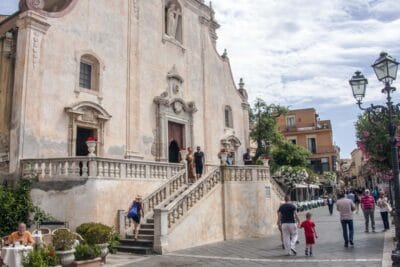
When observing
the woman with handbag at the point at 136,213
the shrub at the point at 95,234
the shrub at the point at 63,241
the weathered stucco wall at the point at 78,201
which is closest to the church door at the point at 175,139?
the woman with handbag at the point at 136,213

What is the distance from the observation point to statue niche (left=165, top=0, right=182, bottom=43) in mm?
22203

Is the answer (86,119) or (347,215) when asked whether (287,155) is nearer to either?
(86,119)

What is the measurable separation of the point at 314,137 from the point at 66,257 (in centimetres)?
5002

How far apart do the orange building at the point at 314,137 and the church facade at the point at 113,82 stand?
1244 inches

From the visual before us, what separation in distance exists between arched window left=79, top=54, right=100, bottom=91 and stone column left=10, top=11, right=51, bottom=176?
215 cm

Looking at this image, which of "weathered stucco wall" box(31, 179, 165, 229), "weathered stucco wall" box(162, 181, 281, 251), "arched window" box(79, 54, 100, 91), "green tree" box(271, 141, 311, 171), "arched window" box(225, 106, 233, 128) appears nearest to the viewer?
"weathered stucco wall" box(31, 179, 165, 229)

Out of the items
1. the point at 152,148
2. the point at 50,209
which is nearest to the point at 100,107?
the point at 152,148

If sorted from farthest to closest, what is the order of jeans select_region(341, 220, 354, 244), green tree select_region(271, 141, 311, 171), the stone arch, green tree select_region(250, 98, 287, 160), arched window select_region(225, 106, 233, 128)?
green tree select_region(271, 141, 311, 171) < green tree select_region(250, 98, 287, 160) < arched window select_region(225, 106, 233, 128) < the stone arch < jeans select_region(341, 220, 354, 244)

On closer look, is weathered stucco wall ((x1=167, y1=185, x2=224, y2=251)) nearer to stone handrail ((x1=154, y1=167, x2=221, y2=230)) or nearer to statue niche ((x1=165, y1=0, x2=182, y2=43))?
stone handrail ((x1=154, y1=167, x2=221, y2=230))

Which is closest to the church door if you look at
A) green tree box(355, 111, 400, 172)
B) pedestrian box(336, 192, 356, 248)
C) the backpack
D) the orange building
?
the backpack

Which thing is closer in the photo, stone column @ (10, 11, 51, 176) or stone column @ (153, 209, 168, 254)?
stone column @ (153, 209, 168, 254)

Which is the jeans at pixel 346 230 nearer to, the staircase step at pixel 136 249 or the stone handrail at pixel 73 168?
the staircase step at pixel 136 249

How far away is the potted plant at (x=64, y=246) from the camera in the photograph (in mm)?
9343

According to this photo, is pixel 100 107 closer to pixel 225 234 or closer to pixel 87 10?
pixel 87 10
